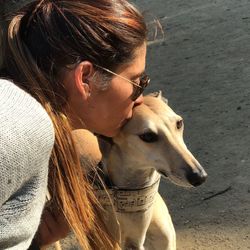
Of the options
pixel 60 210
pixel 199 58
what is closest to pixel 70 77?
pixel 60 210

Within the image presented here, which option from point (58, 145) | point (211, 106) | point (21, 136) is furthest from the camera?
point (211, 106)

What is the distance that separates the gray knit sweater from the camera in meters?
1.06

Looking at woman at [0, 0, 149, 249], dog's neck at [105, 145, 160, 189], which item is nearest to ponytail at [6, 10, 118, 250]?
woman at [0, 0, 149, 249]

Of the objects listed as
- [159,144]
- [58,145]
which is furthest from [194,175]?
[58,145]

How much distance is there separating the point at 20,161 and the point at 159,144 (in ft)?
3.27

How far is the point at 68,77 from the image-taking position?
1339mm

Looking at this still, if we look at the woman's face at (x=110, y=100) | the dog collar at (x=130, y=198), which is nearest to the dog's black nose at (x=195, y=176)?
the dog collar at (x=130, y=198)

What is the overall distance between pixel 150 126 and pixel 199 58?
7.48 feet

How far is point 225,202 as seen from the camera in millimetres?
2543

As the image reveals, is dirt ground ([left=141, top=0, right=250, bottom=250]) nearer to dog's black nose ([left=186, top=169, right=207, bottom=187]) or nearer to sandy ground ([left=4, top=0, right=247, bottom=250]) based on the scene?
sandy ground ([left=4, top=0, right=247, bottom=250])

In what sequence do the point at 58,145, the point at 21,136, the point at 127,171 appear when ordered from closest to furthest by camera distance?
the point at 21,136 < the point at 58,145 < the point at 127,171

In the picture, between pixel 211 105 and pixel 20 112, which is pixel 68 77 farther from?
pixel 211 105

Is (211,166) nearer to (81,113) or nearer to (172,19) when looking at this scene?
(81,113)

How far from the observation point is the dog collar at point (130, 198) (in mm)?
1941
